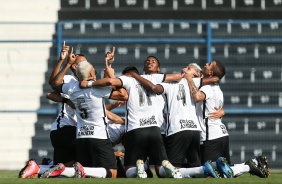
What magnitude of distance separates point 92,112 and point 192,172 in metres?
1.57

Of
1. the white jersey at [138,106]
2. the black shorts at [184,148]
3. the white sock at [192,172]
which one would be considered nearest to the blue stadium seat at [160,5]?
the black shorts at [184,148]

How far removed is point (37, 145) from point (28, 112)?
2.57 feet

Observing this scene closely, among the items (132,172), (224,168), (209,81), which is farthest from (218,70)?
(132,172)

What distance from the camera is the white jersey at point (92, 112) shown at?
15461 millimetres

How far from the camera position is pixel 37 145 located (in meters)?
24.1

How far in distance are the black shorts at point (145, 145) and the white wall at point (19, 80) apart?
8480mm

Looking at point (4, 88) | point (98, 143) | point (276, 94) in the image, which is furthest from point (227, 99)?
point (98, 143)

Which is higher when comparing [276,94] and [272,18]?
[272,18]

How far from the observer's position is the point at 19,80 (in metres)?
24.2

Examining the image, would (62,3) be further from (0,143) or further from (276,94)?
(276,94)

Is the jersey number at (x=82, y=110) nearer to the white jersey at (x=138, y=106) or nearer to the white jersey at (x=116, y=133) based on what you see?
the white jersey at (x=138, y=106)

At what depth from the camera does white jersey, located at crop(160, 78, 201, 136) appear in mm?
16078

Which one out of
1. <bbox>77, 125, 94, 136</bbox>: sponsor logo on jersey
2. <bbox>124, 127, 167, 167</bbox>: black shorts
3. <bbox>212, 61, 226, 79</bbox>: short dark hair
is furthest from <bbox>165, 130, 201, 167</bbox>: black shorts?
<bbox>77, 125, 94, 136</bbox>: sponsor logo on jersey

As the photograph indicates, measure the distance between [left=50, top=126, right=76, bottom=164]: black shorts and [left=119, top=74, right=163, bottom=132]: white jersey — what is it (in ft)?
3.09
